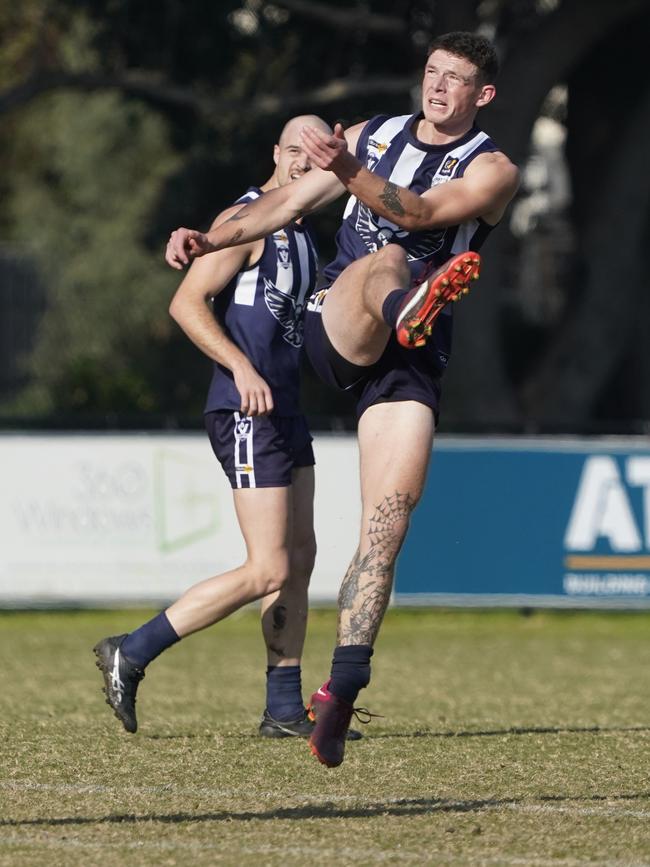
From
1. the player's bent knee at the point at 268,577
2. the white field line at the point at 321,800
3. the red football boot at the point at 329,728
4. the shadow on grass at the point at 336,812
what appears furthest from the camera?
the player's bent knee at the point at 268,577

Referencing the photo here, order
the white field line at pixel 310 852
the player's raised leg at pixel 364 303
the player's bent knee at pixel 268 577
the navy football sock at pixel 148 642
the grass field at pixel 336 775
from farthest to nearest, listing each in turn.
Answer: the player's bent knee at pixel 268 577, the navy football sock at pixel 148 642, the player's raised leg at pixel 364 303, the grass field at pixel 336 775, the white field line at pixel 310 852

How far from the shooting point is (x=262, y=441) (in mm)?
6961

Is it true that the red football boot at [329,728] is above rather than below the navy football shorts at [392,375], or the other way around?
below

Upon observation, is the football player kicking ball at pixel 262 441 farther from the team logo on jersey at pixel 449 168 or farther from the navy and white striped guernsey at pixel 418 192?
the team logo on jersey at pixel 449 168

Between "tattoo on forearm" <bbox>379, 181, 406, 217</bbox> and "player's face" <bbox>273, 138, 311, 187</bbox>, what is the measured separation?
4.81 ft

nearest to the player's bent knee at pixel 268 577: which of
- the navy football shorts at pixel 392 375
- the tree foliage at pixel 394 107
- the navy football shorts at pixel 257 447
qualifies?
the navy football shorts at pixel 257 447

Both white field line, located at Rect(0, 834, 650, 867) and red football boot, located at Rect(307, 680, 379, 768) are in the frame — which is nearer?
white field line, located at Rect(0, 834, 650, 867)

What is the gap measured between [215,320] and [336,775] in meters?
1.95

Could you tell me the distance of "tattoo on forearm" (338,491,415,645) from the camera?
5629mm

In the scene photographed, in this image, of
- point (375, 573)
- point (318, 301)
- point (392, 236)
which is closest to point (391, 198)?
point (392, 236)

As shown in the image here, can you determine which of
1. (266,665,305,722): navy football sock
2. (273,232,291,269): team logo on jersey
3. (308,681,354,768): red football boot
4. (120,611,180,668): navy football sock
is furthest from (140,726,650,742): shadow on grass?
(273,232,291,269): team logo on jersey

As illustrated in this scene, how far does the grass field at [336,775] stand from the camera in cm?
469

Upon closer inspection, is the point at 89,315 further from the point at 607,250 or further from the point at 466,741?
the point at 466,741

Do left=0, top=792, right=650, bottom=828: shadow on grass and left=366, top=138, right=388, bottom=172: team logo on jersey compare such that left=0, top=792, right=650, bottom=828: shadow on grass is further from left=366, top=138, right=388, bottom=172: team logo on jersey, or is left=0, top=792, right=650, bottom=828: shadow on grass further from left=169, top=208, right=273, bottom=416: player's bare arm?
left=366, top=138, right=388, bottom=172: team logo on jersey
